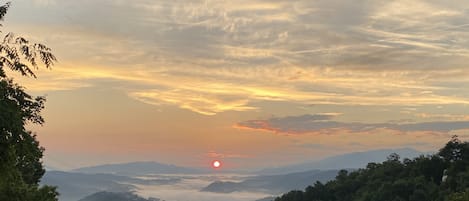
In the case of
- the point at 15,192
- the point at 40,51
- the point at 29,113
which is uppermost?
the point at 40,51

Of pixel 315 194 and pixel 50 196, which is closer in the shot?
pixel 50 196

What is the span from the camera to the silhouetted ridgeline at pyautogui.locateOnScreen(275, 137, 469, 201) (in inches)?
3344

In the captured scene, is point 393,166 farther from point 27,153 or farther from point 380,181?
point 27,153

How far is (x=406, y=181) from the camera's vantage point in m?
91.4

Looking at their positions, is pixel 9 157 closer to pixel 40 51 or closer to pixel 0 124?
pixel 0 124

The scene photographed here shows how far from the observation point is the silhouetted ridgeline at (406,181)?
84.9m

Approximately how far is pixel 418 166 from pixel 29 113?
94569 mm

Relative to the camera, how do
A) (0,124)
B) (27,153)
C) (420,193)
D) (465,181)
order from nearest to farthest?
(0,124)
(27,153)
(465,181)
(420,193)

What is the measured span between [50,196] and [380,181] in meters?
82.5

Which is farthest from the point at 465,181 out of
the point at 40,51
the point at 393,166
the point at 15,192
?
the point at 40,51

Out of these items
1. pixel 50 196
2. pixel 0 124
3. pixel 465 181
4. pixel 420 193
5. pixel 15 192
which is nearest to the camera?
pixel 0 124

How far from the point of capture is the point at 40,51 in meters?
17.2

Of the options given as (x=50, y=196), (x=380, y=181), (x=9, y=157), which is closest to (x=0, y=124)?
(x=9, y=157)

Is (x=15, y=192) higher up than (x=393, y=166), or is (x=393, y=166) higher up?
(x=393, y=166)
